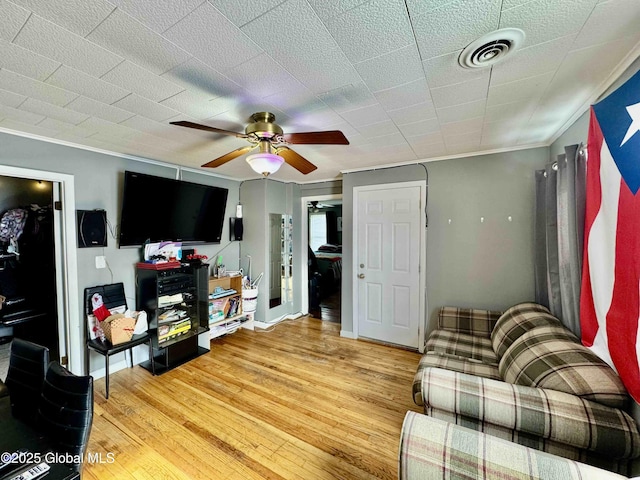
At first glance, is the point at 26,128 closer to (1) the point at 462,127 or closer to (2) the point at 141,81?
(2) the point at 141,81

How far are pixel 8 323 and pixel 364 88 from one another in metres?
4.85

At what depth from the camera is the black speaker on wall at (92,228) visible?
8.54ft

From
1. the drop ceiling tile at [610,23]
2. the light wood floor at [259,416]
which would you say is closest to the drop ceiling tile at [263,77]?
the drop ceiling tile at [610,23]

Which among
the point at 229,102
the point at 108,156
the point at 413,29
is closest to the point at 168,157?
the point at 108,156

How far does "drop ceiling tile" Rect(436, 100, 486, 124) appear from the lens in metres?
1.82

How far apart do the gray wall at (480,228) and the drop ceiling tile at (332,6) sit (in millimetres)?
2493

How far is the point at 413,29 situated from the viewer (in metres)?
1.13

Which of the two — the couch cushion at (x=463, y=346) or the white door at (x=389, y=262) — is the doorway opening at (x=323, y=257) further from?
the couch cushion at (x=463, y=346)

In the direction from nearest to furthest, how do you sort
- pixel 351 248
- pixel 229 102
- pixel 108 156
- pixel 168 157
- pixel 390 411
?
pixel 229 102 < pixel 390 411 < pixel 108 156 < pixel 168 157 < pixel 351 248

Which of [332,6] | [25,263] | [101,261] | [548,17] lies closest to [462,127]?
[548,17]

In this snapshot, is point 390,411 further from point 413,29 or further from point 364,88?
point 413,29

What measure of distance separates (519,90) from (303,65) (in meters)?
1.32

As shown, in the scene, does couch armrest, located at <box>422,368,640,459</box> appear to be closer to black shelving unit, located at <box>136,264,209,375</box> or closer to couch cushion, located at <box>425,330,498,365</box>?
couch cushion, located at <box>425,330,498,365</box>

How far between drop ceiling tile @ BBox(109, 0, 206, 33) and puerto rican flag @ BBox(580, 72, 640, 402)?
186 cm
